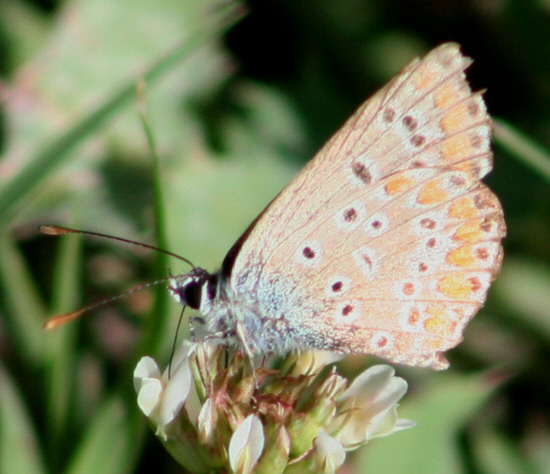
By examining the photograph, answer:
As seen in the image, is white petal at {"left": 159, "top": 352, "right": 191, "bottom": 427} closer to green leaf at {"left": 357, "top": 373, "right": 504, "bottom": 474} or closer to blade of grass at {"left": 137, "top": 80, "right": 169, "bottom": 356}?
blade of grass at {"left": 137, "top": 80, "right": 169, "bottom": 356}

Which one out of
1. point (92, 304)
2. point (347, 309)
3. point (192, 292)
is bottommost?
point (347, 309)

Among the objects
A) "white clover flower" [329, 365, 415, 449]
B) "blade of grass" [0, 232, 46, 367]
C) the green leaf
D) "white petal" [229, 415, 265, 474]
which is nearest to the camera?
"white petal" [229, 415, 265, 474]

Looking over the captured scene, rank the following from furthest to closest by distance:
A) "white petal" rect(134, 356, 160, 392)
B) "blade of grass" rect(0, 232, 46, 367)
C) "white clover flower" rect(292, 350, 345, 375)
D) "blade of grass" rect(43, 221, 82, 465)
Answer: "blade of grass" rect(0, 232, 46, 367)
"blade of grass" rect(43, 221, 82, 465)
"white clover flower" rect(292, 350, 345, 375)
"white petal" rect(134, 356, 160, 392)

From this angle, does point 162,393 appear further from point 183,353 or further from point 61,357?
point 61,357

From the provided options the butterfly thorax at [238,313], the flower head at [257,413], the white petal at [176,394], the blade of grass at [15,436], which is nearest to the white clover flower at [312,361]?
the butterfly thorax at [238,313]

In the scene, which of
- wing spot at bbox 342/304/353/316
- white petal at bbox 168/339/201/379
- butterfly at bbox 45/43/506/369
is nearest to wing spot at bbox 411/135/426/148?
butterfly at bbox 45/43/506/369

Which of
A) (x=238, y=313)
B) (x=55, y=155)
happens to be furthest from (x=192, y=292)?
(x=55, y=155)
